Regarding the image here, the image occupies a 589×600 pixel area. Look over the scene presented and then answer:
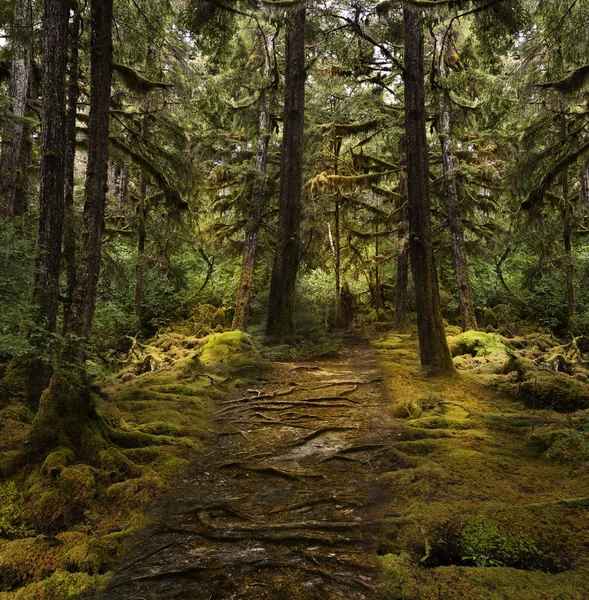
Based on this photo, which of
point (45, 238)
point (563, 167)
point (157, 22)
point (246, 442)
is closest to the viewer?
point (246, 442)

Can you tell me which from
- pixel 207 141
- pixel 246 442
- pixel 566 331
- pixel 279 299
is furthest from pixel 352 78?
pixel 246 442

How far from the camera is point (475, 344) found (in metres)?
10.9

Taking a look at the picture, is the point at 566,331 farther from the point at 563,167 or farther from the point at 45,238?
the point at 45,238

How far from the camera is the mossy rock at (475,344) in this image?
10.6 m

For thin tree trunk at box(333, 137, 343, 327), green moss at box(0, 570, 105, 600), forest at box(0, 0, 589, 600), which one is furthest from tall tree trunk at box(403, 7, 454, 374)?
green moss at box(0, 570, 105, 600)

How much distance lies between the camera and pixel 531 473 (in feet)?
14.2

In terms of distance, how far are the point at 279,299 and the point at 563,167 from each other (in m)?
7.47

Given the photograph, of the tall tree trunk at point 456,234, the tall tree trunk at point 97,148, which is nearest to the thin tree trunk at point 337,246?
the tall tree trunk at point 456,234

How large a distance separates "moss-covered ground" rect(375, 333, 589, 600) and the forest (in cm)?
2

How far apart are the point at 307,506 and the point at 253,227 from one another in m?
11.2

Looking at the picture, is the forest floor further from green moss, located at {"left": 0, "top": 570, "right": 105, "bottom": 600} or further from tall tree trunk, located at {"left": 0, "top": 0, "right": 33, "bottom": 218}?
tall tree trunk, located at {"left": 0, "top": 0, "right": 33, "bottom": 218}

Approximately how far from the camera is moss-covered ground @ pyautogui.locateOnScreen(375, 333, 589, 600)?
105 inches

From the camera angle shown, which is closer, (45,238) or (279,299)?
(45,238)

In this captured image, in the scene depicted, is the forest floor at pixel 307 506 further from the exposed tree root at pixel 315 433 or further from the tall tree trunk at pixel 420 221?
the tall tree trunk at pixel 420 221
